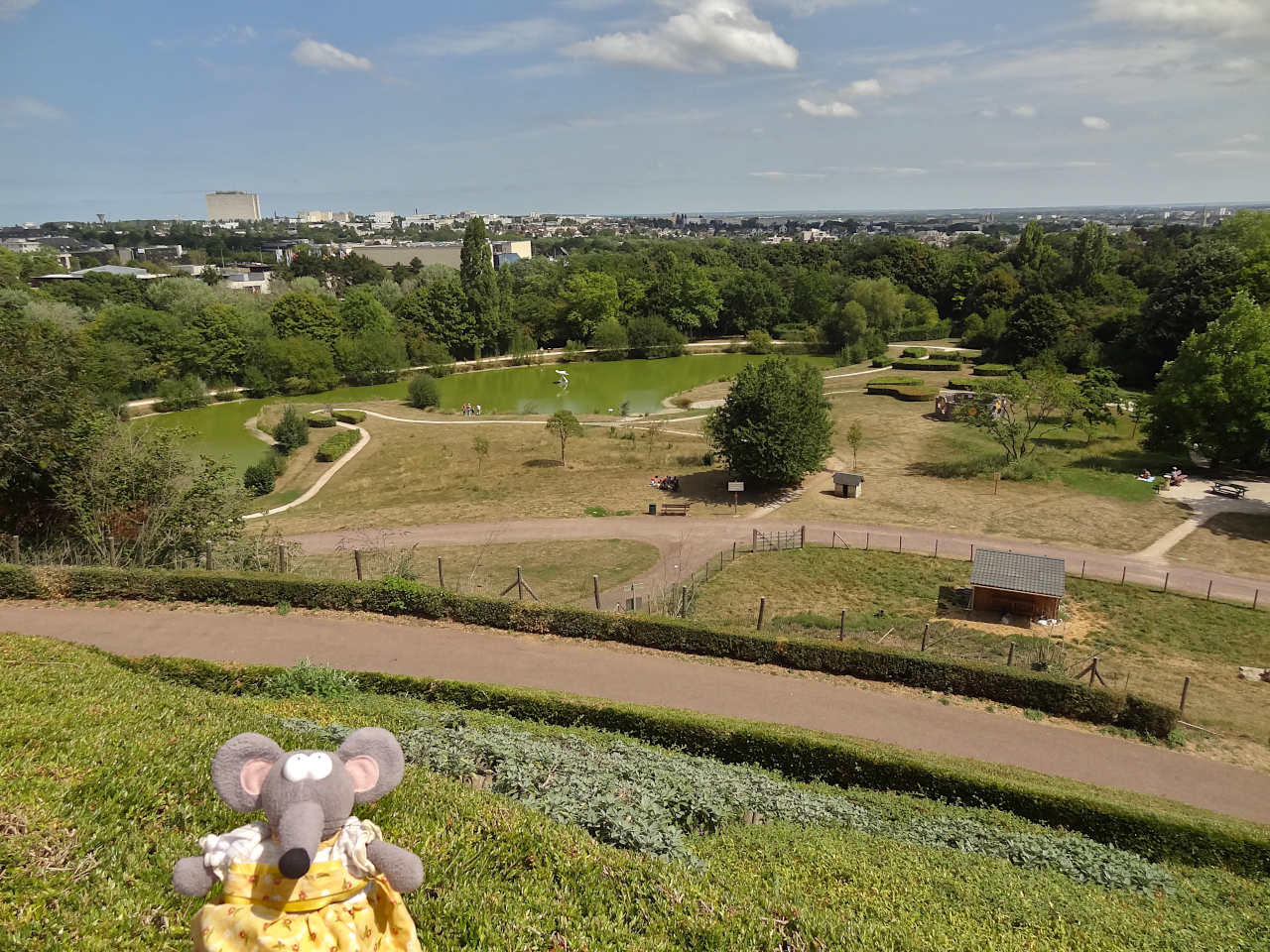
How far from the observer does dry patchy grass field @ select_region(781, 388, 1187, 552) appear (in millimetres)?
25859

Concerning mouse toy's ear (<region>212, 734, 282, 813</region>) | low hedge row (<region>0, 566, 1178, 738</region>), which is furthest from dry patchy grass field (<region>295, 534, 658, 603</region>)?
mouse toy's ear (<region>212, 734, 282, 813</region>)

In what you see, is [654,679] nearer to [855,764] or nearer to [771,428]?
[855,764]

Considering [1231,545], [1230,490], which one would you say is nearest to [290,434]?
[1231,545]

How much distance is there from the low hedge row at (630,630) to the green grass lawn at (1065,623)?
1210 millimetres

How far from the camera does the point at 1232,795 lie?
12008mm

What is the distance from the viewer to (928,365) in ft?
194

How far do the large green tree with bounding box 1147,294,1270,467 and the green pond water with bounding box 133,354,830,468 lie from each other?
2870 cm

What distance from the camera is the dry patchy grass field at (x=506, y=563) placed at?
20.4m

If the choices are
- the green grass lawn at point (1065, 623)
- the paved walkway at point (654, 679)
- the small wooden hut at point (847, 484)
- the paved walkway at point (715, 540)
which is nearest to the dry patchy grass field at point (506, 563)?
the paved walkway at point (715, 540)

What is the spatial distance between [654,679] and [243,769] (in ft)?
37.1

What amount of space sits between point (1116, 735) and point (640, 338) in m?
60.3

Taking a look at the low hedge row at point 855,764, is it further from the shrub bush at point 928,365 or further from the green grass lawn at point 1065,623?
the shrub bush at point 928,365

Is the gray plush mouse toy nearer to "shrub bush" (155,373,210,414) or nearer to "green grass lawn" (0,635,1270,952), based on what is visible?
"green grass lawn" (0,635,1270,952)

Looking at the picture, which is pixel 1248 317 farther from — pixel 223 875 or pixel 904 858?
pixel 223 875
